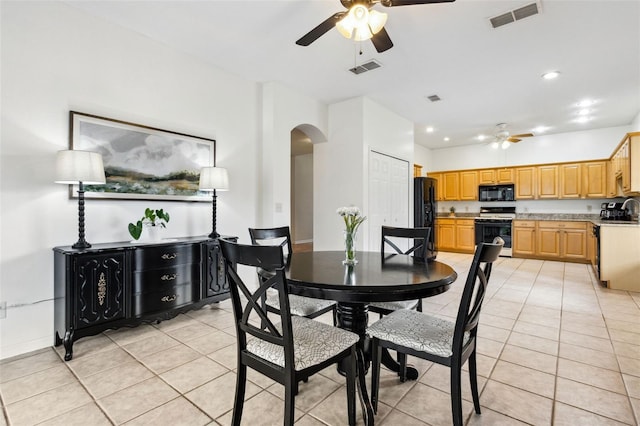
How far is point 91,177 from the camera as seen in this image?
2.44 m

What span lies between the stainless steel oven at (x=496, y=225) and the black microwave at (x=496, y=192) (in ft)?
0.92

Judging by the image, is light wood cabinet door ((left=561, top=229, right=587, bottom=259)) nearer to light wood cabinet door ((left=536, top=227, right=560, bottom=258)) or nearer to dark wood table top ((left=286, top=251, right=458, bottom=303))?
light wood cabinet door ((left=536, top=227, right=560, bottom=258))

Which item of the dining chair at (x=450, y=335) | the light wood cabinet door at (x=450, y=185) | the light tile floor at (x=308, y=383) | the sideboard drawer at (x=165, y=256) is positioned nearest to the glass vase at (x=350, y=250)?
the dining chair at (x=450, y=335)

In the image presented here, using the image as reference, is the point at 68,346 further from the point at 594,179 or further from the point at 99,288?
the point at 594,179

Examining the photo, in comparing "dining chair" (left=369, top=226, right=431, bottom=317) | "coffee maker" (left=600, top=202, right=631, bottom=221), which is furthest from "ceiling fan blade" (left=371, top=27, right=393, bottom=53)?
"coffee maker" (left=600, top=202, right=631, bottom=221)

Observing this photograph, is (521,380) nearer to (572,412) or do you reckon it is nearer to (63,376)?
(572,412)

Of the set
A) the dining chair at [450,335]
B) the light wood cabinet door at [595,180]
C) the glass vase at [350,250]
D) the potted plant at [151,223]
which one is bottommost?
the dining chair at [450,335]

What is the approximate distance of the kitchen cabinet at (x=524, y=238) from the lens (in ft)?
22.4

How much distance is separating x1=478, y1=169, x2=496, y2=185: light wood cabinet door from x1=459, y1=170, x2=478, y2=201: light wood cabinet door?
93 millimetres

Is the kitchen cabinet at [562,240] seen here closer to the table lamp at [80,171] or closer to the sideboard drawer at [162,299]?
the sideboard drawer at [162,299]

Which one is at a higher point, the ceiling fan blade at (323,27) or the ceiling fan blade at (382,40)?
the ceiling fan blade at (323,27)

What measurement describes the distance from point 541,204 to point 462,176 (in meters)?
1.84

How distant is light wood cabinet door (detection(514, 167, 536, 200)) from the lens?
23.0ft

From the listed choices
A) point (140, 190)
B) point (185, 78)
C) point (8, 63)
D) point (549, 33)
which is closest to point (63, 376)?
point (140, 190)
